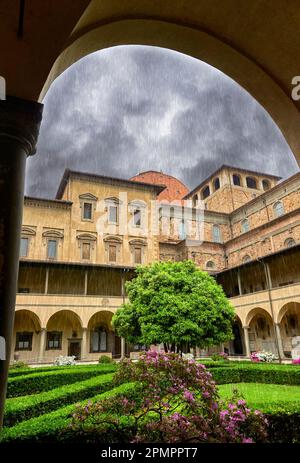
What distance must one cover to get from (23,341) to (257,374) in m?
18.1

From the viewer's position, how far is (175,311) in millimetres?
16469

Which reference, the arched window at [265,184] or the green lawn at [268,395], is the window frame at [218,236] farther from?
the green lawn at [268,395]

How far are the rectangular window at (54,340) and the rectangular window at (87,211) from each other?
11.2 metres

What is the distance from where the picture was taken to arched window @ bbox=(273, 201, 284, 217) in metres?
32.7

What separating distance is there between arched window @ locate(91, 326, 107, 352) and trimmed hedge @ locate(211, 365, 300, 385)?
50.4 feet

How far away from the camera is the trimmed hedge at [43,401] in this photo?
20.9 feet

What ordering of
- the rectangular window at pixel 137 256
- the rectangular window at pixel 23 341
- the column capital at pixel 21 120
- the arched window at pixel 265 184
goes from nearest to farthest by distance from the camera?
the column capital at pixel 21 120, the rectangular window at pixel 23 341, the rectangular window at pixel 137 256, the arched window at pixel 265 184

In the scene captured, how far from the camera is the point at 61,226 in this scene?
30359mm

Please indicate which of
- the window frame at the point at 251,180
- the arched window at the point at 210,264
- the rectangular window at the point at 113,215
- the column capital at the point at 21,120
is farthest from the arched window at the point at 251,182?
the column capital at the point at 21,120

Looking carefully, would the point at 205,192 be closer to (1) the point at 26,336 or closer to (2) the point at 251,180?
(2) the point at 251,180

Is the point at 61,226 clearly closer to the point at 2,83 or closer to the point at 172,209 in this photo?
the point at 172,209

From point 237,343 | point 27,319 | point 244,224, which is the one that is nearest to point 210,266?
point 244,224
